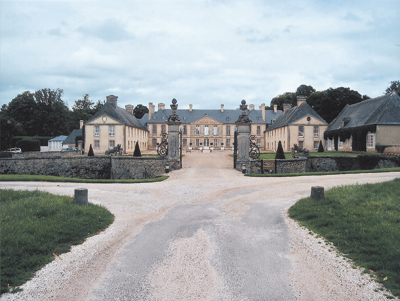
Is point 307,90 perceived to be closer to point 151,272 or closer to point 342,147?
point 342,147

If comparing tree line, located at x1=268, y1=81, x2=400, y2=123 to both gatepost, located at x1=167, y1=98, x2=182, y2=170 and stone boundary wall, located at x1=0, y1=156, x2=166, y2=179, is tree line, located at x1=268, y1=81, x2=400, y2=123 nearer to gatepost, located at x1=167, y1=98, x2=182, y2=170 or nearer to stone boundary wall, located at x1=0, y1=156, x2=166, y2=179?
gatepost, located at x1=167, y1=98, x2=182, y2=170

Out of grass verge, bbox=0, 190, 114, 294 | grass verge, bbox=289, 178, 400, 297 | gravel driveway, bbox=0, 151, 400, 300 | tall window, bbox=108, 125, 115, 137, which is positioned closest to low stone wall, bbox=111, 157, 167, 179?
gravel driveway, bbox=0, 151, 400, 300

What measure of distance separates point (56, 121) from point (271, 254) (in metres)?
67.4

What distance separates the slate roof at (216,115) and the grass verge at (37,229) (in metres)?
50.2

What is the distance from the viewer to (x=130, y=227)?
7.38m

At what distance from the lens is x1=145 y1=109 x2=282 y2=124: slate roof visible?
58.7 metres

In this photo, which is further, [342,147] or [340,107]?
[340,107]

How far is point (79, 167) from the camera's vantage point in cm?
2334

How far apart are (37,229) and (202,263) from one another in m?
3.28

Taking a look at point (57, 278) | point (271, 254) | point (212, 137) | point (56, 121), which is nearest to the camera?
point (57, 278)

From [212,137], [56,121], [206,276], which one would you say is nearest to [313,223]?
[206,276]

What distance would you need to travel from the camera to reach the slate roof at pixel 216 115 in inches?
2311

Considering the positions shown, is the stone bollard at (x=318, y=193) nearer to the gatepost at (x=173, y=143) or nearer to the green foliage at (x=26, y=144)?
the gatepost at (x=173, y=143)

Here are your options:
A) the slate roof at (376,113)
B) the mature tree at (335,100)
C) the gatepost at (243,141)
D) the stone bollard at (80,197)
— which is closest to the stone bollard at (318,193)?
the stone bollard at (80,197)
